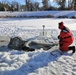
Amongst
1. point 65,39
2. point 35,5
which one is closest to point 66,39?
point 65,39

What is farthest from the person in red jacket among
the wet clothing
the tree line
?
the tree line

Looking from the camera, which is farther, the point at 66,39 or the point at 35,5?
the point at 35,5

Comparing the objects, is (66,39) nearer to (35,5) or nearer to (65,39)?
(65,39)

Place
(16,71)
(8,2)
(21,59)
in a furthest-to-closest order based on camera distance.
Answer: (8,2) < (21,59) < (16,71)

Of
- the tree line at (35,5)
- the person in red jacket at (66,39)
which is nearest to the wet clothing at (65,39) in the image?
the person in red jacket at (66,39)

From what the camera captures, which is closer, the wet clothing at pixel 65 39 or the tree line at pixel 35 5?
the wet clothing at pixel 65 39

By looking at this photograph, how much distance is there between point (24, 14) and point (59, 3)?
53.2ft

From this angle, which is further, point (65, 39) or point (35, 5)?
point (35, 5)

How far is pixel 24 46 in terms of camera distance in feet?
39.1

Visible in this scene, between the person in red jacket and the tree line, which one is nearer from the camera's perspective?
the person in red jacket

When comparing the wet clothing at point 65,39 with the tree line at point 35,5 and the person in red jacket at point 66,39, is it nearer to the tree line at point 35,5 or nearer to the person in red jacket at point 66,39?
the person in red jacket at point 66,39

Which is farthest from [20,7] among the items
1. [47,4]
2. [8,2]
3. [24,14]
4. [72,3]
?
[24,14]

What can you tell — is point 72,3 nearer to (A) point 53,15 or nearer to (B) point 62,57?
(A) point 53,15

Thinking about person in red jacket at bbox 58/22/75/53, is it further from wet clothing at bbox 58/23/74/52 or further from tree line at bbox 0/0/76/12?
tree line at bbox 0/0/76/12
